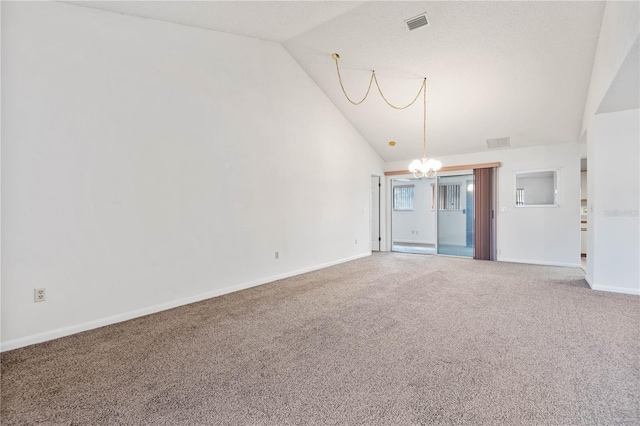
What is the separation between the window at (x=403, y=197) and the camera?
33.5ft

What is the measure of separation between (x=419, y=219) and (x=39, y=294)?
937 centimetres

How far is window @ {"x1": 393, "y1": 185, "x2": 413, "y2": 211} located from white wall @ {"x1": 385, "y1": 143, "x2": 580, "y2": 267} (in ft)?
10.7

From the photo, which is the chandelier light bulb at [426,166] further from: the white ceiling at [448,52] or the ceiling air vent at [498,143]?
the ceiling air vent at [498,143]

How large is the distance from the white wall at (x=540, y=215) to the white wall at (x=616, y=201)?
1.89m

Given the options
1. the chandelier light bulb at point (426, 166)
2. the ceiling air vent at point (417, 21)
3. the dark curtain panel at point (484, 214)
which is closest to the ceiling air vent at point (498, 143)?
the dark curtain panel at point (484, 214)

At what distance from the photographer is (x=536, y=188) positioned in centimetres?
637

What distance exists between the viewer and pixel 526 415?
5.36 ft

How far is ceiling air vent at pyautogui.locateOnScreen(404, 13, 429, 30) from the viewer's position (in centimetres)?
387

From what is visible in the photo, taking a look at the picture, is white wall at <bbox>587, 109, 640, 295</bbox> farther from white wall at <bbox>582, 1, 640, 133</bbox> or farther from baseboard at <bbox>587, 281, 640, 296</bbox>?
white wall at <bbox>582, 1, 640, 133</bbox>

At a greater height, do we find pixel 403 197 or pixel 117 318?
pixel 403 197

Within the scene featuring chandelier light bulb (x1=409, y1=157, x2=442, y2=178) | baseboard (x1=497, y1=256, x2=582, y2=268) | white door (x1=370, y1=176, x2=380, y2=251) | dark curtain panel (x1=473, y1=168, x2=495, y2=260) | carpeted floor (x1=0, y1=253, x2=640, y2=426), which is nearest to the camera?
carpeted floor (x1=0, y1=253, x2=640, y2=426)

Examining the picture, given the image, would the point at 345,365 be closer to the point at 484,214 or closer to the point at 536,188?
the point at 484,214

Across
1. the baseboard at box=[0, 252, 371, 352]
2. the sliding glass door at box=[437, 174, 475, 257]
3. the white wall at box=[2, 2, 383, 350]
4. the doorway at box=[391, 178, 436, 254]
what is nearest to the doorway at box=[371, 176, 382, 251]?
the doorway at box=[391, 178, 436, 254]

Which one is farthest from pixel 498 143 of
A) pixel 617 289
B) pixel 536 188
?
pixel 617 289
